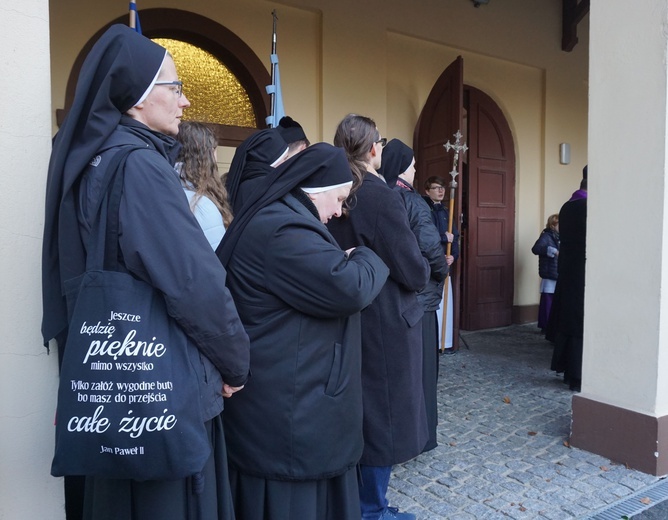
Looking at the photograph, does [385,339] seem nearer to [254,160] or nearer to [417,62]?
[254,160]

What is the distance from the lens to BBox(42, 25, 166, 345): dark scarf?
154cm

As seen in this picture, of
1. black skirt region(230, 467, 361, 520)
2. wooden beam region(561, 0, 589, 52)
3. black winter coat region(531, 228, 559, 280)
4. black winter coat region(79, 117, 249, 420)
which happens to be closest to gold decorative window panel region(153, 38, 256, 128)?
black winter coat region(531, 228, 559, 280)

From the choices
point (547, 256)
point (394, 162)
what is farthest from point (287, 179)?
point (547, 256)

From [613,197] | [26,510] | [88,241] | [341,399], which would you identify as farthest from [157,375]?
[613,197]

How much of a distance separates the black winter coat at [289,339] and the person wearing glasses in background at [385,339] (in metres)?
0.68

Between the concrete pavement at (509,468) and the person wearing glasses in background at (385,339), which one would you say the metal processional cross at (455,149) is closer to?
the concrete pavement at (509,468)

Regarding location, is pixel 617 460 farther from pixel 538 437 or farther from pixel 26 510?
pixel 26 510

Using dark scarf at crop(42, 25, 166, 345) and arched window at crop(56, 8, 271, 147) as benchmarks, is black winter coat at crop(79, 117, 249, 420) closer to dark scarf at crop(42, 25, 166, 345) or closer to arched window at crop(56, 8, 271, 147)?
dark scarf at crop(42, 25, 166, 345)

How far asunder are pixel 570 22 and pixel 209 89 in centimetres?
557

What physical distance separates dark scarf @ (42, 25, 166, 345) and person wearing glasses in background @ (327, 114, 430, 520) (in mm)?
1187

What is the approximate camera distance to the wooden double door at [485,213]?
25.0ft

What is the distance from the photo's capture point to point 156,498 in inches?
60.9

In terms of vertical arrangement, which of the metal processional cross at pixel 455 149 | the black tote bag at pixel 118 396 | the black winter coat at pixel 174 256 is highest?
the metal processional cross at pixel 455 149

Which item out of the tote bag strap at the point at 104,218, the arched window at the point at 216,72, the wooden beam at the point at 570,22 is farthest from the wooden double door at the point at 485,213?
the tote bag strap at the point at 104,218
